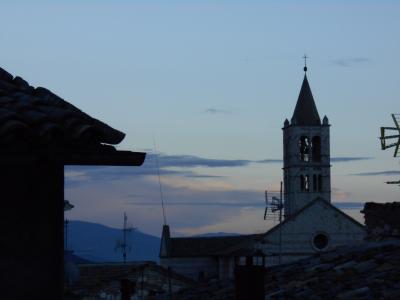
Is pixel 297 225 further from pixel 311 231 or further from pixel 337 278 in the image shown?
pixel 337 278

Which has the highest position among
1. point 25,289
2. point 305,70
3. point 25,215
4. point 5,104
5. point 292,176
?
point 305,70

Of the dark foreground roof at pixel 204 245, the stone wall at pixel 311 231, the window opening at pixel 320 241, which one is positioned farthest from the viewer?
the dark foreground roof at pixel 204 245

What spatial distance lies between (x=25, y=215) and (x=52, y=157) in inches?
17.8

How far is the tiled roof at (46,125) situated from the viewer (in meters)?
5.39

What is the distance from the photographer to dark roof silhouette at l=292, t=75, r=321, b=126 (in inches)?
3639

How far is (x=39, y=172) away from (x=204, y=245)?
80.6 meters

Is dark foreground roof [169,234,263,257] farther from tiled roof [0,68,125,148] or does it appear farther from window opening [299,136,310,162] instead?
tiled roof [0,68,125,148]

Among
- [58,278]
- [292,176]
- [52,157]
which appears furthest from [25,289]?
[292,176]

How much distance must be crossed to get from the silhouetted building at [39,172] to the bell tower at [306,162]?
84451mm

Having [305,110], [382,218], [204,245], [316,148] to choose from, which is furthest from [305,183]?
[382,218]

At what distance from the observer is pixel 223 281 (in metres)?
16.4

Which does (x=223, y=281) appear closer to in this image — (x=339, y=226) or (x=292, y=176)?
(x=339, y=226)

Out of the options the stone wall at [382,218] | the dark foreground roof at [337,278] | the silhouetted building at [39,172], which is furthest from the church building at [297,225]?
the silhouetted building at [39,172]

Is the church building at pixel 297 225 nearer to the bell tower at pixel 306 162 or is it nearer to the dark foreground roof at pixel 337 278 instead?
the bell tower at pixel 306 162
